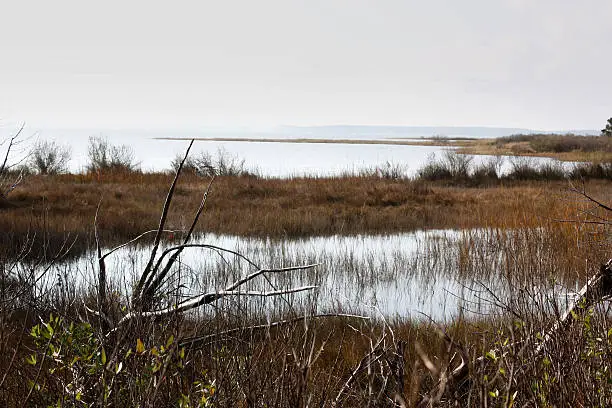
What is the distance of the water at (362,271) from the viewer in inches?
302

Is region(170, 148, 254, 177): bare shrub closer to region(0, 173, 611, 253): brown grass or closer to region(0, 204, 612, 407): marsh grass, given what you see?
region(0, 173, 611, 253): brown grass

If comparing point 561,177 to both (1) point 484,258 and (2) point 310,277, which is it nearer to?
(1) point 484,258

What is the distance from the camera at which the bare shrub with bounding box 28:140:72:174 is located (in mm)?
25531

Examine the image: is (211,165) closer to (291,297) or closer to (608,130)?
(291,297)

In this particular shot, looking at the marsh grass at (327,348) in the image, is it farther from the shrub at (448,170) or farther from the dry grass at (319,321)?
the shrub at (448,170)

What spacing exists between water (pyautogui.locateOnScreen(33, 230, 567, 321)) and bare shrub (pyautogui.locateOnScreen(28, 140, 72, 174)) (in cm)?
1584

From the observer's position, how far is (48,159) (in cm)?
2623

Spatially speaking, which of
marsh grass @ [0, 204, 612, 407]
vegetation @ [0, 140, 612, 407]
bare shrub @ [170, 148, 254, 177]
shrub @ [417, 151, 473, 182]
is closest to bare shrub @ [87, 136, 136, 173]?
bare shrub @ [170, 148, 254, 177]

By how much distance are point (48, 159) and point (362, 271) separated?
68.7ft

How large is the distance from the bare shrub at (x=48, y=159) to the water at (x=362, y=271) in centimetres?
1584

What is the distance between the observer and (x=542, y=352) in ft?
11.1

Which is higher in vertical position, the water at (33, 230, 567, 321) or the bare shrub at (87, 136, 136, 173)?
the bare shrub at (87, 136, 136, 173)

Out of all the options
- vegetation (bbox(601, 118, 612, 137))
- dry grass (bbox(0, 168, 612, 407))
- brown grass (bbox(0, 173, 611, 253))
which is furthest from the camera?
vegetation (bbox(601, 118, 612, 137))

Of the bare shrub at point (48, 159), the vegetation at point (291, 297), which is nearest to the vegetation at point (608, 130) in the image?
the vegetation at point (291, 297)
